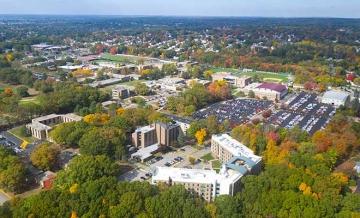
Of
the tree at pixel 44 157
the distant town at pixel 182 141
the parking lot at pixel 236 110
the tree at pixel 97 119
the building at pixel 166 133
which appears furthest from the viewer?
the parking lot at pixel 236 110

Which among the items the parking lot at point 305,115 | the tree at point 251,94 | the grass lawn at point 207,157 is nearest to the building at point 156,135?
the grass lawn at point 207,157

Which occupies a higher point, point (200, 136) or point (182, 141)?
point (200, 136)

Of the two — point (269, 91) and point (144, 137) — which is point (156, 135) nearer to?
point (144, 137)

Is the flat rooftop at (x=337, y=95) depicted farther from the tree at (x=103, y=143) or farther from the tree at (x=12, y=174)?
the tree at (x=12, y=174)

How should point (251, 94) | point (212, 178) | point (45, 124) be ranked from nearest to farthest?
point (212, 178)
point (45, 124)
point (251, 94)

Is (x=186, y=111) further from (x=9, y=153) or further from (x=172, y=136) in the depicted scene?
(x=9, y=153)

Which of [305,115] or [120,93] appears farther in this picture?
[120,93]

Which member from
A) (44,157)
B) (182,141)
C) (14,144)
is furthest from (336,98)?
(14,144)
